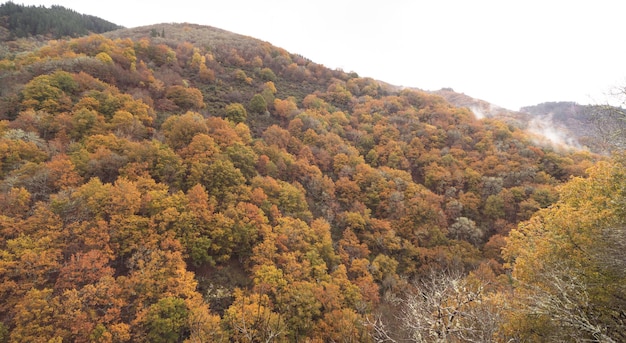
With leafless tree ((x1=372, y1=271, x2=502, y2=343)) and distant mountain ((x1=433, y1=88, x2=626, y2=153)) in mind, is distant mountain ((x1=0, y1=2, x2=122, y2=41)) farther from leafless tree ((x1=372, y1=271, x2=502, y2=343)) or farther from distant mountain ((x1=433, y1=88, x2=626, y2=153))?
distant mountain ((x1=433, y1=88, x2=626, y2=153))

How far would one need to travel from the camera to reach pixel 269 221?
4100 centimetres

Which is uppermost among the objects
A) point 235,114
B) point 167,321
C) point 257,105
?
point 257,105

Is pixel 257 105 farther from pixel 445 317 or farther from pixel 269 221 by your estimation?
pixel 445 317

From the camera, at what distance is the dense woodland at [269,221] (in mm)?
13391

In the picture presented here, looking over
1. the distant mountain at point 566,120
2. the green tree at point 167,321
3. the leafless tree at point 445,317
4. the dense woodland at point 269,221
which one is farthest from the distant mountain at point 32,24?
the distant mountain at point 566,120

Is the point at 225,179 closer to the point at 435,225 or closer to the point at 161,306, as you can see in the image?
the point at 161,306

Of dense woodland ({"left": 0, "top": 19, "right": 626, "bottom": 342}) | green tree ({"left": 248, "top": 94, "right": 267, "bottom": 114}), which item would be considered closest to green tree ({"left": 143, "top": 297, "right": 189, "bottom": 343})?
dense woodland ({"left": 0, "top": 19, "right": 626, "bottom": 342})

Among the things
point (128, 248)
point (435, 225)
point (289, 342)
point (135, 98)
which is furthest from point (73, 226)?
point (435, 225)

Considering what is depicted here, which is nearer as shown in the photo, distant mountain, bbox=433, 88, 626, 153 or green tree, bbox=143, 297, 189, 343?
distant mountain, bbox=433, 88, 626, 153

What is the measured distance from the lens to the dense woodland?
13.4m

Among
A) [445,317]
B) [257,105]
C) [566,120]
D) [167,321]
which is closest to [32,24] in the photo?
[257,105]

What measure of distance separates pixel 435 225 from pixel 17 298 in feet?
175

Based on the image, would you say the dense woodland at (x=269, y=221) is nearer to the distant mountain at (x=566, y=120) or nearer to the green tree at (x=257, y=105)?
the green tree at (x=257, y=105)

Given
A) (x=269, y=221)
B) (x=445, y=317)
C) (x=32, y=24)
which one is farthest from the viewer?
(x=32, y=24)
